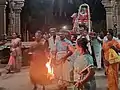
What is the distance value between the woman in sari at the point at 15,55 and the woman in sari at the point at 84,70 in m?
10.2

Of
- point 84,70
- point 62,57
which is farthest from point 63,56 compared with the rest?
point 84,70

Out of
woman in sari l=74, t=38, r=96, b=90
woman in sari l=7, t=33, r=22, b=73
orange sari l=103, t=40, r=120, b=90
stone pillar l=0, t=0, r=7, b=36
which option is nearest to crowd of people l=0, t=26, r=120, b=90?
orange sari l=103, t=40, r=120, b=90

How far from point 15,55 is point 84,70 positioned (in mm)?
10876

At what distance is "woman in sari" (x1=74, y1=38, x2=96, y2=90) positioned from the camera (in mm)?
5340

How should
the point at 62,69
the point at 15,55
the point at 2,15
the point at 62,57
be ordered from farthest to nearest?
the point at 2,15 < the point at 15,55 < the point at 62,69 < the point at 62,57

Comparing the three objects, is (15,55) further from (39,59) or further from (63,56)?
(63,56)

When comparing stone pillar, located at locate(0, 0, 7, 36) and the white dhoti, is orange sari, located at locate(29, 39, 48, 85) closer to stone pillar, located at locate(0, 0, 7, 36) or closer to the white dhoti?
the white dhoti

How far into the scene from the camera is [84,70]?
17.8 ft

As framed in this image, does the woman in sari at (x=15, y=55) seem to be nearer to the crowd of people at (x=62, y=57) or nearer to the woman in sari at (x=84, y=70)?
the crowd of people at (x=62, y=57)

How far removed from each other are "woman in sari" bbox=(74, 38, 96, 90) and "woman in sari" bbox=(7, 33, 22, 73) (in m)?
Result: 10.2

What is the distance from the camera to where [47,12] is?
134 feet

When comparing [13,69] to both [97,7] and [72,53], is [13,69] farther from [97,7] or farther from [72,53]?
[97,7]

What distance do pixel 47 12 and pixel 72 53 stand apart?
105 feet

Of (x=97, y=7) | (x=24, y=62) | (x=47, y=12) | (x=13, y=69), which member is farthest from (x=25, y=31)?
(x=13, y=69)
